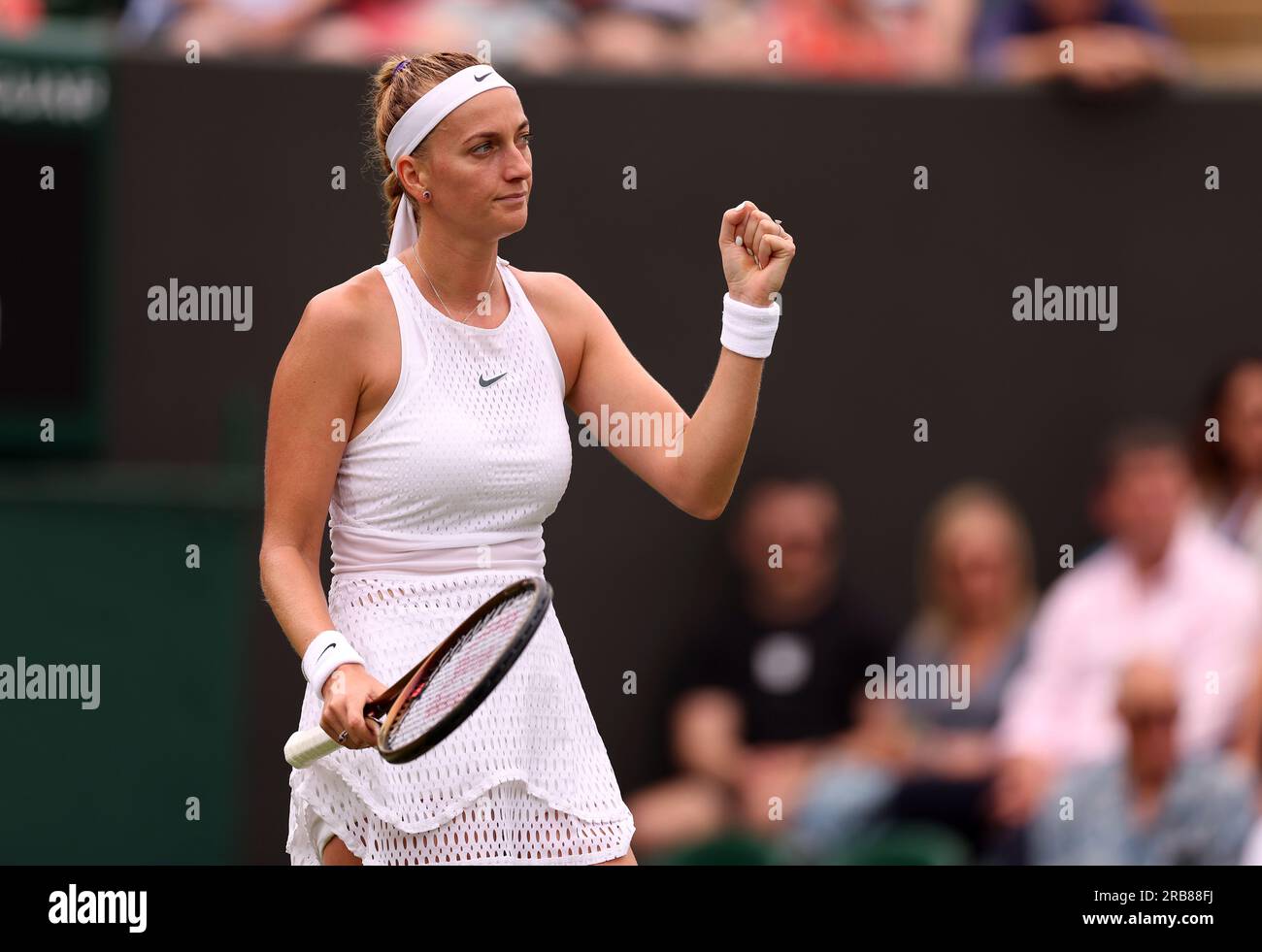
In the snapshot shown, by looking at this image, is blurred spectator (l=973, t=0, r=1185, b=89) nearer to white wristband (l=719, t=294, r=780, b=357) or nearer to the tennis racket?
white wristband (l=719, t=294, r=780, b=357)

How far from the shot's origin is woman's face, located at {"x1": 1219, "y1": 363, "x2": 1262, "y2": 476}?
5645 mm

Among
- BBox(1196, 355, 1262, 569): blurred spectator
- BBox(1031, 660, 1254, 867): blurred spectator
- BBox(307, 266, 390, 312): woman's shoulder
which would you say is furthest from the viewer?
BBox(1196, 355, 1262, 569): blurred spectator

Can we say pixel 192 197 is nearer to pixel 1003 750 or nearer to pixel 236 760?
pixel 236 760

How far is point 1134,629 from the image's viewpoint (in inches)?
217

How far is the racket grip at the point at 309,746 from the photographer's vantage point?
2.91 metres

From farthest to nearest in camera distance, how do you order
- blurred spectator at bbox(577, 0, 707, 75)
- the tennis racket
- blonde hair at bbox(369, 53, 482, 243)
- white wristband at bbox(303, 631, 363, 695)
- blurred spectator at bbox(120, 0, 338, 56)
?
blurred spectator at bbox(577, 0, 707, 75)
blurred spectator at bbox(120, 0, 338, 56)
blonde hair at bbox(369, 53, 482, 243)
white wristband at bbox(303, 631, 363, 695)
the tennis racket

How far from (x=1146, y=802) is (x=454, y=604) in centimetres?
277

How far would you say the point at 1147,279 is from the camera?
18.8 feet

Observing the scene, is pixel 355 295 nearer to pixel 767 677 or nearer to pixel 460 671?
pixel 460 671

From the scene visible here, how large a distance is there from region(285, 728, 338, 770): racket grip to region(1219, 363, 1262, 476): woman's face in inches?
130

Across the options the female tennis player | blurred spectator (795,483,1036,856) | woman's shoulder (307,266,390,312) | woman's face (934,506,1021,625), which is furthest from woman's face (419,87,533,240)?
woman's face (934,506,1021,625)

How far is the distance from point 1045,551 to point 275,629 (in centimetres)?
188

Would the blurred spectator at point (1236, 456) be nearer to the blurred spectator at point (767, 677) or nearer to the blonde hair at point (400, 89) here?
the blurred spectator at point (767, 677)

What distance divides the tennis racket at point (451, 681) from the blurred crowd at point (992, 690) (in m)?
2.41
